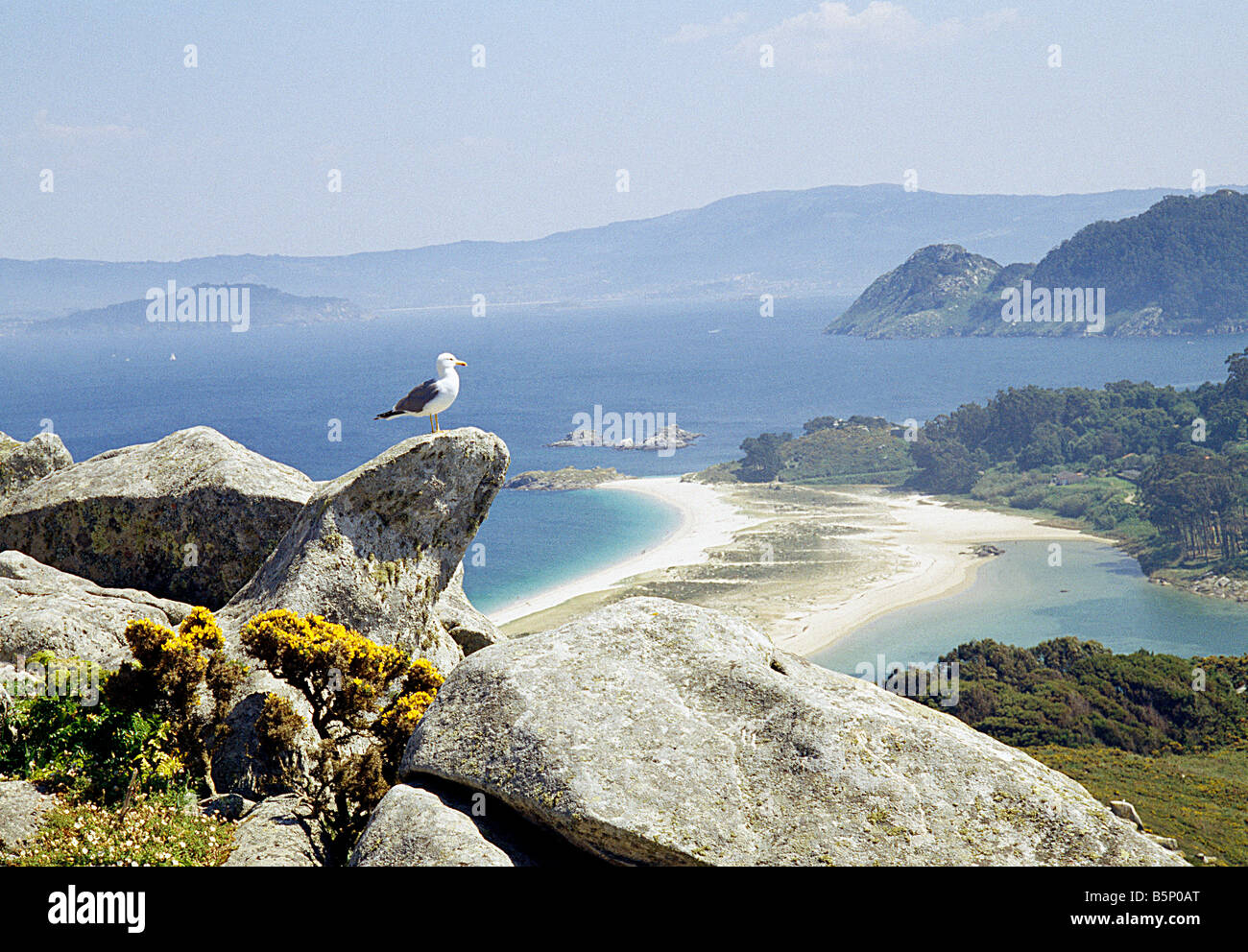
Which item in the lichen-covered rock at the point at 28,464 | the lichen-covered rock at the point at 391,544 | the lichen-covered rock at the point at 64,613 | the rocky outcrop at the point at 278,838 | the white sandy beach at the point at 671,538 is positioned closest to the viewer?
the rocky outcrop at the point at 278,838

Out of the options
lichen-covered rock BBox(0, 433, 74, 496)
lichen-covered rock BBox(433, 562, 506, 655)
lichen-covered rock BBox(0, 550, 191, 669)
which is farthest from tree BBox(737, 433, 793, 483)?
lichen-covered rock BBox(0, 550, 191, 669)

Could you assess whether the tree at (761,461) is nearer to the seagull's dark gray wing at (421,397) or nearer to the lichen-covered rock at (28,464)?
the lichen-covered rock at (28,464)

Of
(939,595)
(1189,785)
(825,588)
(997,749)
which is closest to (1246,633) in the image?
(939,595)

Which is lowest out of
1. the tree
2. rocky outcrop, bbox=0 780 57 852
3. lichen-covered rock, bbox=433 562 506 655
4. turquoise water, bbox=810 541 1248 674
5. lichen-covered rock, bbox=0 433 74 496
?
turquoise water, bbox=810 541 1248 674

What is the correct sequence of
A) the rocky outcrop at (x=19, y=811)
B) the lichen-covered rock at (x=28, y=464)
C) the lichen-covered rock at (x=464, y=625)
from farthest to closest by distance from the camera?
the lichen-covered rock at (x=28, y=464) → the lichen-covered rock at (x=464, y=625) → the rocky outcrop at (x=19, y=811)

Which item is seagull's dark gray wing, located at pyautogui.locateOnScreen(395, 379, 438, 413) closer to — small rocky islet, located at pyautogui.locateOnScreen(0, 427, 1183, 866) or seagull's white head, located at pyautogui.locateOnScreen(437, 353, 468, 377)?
seagull's white head, located at pyautogui.locateOnScreen(437, 353, 468, 377)

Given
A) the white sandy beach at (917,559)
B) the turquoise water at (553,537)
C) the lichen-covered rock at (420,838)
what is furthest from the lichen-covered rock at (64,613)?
the turquoise water at (553,537)

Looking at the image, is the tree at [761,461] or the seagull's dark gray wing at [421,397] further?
the tree at [761,461]

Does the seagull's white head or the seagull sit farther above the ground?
the seagull's white head
